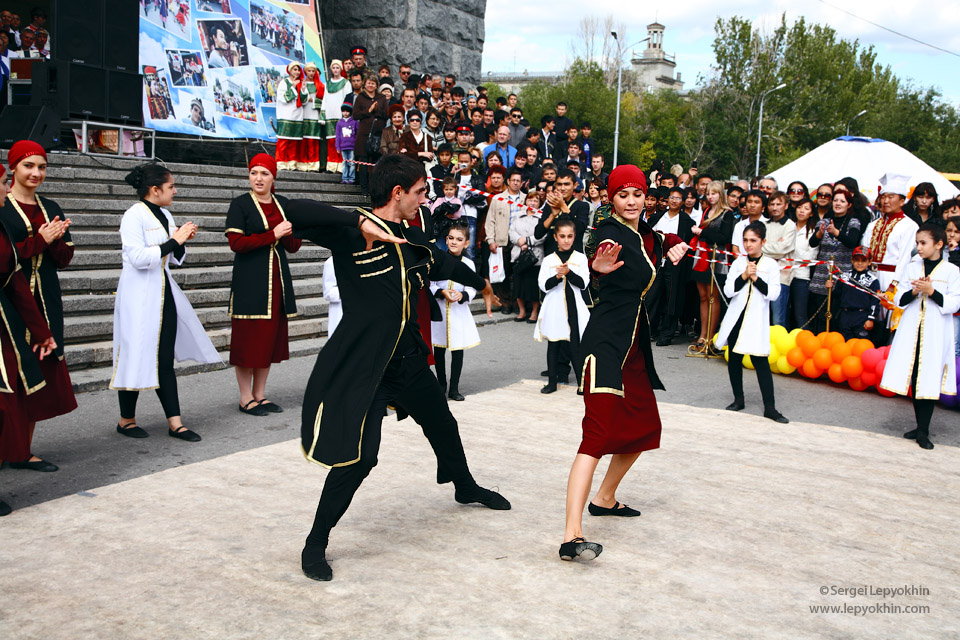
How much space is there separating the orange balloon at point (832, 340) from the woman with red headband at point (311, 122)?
9364 mm

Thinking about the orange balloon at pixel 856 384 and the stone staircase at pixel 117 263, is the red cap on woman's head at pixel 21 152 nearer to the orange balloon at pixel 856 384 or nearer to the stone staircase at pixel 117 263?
the stone staircase at pixel 117 263

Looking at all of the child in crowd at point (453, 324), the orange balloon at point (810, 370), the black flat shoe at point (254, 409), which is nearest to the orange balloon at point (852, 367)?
the orange balloon at point (810, 370)

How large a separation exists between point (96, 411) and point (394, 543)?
383 centimetres

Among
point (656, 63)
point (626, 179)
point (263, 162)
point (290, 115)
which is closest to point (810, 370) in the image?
point (626, 179)

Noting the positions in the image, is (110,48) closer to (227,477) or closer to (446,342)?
(446,342)

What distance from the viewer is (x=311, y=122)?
15.0 m

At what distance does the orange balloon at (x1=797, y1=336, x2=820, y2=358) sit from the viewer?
937 centimetres

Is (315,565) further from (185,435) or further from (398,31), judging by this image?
(398,31)

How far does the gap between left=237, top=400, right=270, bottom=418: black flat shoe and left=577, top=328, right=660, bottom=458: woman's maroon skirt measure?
3.63m

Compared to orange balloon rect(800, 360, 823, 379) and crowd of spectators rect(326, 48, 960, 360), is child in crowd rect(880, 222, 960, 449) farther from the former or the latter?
orange balloon rect(800, 360, 823, 379)

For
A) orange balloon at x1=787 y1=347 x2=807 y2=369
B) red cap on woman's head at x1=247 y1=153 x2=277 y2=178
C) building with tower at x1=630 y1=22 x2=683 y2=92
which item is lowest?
orange balloon at x1=787 y1=347 x2=807 y2=369

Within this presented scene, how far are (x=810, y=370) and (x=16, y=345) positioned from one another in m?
7.69

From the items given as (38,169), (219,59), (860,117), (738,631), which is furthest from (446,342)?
(860,117)

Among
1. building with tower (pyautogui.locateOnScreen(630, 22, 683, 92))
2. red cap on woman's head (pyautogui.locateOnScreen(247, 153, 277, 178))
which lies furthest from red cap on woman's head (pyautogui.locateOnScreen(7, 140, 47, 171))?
Answer: building with tower (pyautogui.locateOnScreen(630, 22, 683, 92))
